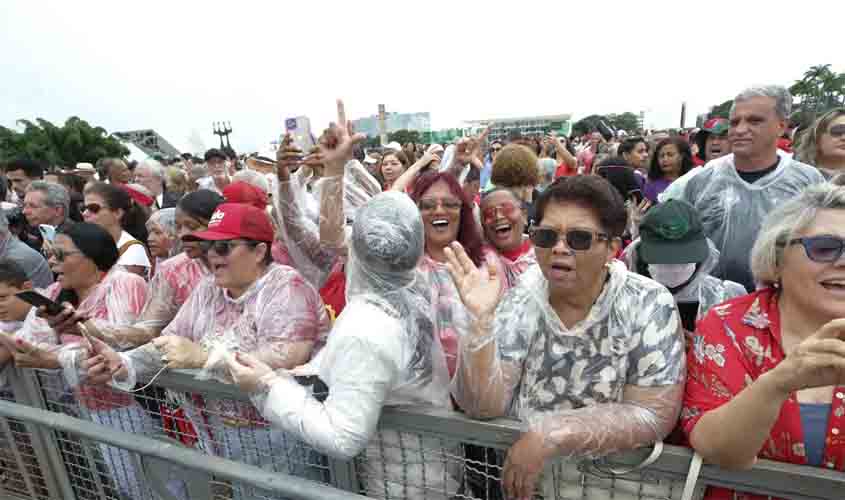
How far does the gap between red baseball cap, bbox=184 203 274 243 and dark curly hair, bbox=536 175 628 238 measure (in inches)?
51.8

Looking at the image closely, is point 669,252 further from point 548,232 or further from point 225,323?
point 225,323

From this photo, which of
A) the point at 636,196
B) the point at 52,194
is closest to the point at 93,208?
the point at 52,194

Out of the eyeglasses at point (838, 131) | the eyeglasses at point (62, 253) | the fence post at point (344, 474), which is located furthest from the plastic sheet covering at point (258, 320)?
the eyeglasses at point (838, 131)

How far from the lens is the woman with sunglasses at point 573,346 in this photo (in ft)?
4.58

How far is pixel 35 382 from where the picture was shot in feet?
7.98

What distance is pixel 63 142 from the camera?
4394cm

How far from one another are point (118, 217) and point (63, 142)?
51.7m

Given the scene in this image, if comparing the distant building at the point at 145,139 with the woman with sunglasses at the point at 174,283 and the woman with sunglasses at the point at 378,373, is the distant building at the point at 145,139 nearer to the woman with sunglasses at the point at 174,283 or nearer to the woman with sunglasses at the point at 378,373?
the woman with sunglasses at the point at 174,283

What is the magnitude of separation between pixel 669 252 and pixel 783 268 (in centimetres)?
54

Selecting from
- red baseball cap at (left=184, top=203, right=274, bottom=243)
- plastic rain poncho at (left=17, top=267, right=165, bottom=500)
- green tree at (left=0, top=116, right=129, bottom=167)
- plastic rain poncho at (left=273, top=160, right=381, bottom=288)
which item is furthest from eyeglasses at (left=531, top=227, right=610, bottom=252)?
green tree at (left=0, top=116, right=129, bottom=167)

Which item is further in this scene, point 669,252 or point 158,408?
point 158,408

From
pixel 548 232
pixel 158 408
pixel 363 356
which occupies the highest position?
pixel 548 232

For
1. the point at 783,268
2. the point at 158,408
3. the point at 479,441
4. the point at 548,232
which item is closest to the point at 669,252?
the point at 783,268

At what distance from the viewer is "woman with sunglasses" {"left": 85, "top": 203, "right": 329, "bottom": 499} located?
2.01 meters
